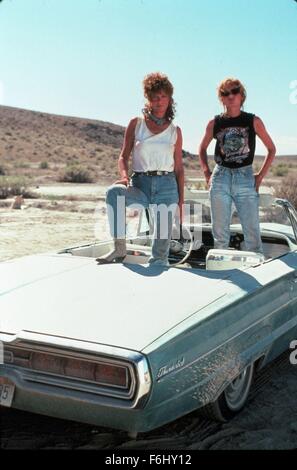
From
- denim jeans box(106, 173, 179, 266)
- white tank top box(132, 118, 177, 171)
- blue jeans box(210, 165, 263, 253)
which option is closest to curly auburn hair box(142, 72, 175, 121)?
white tank top box(132, 118, 177, 171)

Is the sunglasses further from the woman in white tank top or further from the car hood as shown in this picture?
the car hood

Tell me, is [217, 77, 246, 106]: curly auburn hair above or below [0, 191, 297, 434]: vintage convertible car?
above

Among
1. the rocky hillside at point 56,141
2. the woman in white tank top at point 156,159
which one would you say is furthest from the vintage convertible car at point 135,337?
the rocky hillside at point 56,141

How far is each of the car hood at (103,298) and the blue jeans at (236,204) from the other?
1.16 m

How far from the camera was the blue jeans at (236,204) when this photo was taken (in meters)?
4.96

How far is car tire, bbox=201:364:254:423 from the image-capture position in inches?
133

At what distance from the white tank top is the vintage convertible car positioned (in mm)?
812

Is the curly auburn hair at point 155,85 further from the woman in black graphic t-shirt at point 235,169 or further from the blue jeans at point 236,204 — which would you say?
the blue jeans at point 236,204

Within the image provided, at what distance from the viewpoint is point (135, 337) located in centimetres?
295

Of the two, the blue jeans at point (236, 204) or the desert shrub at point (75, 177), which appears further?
the desert shrub at point (75, 177)

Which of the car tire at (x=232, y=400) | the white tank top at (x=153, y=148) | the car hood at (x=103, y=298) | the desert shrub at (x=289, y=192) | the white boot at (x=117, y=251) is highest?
the white tank top at (x=153, y=148)

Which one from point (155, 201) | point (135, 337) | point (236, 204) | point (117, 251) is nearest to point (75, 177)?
point (236, 204)
